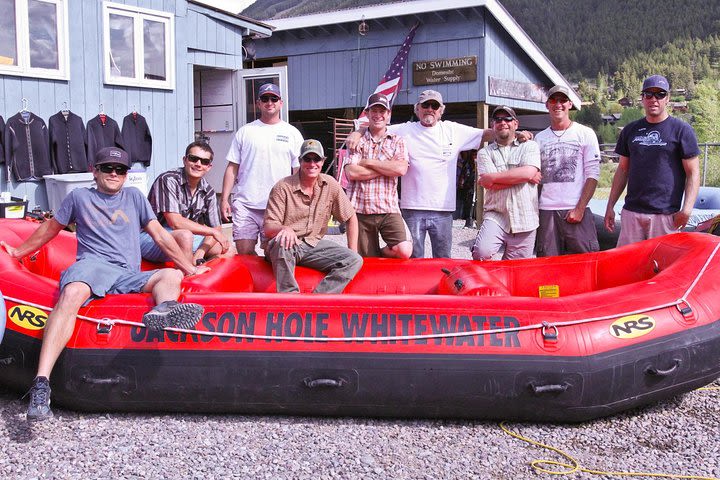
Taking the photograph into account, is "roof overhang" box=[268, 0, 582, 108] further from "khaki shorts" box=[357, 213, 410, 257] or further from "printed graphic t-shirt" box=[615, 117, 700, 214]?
"khaki shorts" box=[357, 213, 410, 257]

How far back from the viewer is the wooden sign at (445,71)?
15.0 m

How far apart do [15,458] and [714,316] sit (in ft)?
12.8

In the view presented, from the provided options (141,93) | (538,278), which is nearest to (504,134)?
(538,278)

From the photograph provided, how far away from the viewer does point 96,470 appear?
12.0 feet

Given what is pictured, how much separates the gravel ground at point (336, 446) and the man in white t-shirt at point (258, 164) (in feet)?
5.95

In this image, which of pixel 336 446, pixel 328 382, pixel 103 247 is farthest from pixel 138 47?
pixel 336 446

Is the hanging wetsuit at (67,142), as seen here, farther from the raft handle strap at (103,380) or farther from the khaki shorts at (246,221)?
the raft handle strap at (103,380)

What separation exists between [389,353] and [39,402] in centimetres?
187

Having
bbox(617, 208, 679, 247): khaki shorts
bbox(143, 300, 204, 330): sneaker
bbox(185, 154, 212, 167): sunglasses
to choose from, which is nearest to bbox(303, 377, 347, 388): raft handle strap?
bbox(143, 300, 204, 330): sneaker

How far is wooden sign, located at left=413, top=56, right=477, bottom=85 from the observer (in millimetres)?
14992

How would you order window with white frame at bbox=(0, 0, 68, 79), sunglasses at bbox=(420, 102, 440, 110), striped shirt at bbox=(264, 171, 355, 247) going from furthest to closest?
1. window with white frame at bbox=(0, 0, 68, 79)
2. sunglasses at bbox=(420, 102, 440, 110)
3. striped shirt at bbox=(264, 171, 355, 247)

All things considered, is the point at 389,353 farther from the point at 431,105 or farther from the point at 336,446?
the point at 431,105

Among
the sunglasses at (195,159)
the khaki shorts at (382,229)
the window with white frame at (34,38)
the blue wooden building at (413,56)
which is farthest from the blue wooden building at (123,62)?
the khaki shorts at (382,229)

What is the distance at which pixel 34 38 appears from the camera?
926 cm
